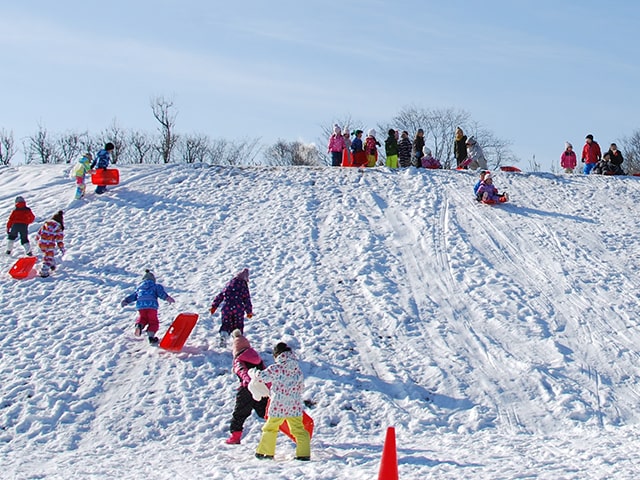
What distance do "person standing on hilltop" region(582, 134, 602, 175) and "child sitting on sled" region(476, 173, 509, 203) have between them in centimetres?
567

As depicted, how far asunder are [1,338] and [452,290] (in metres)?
8.73

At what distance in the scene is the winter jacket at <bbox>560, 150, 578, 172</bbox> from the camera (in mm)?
24094

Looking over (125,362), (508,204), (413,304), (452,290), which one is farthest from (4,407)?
(508,204)

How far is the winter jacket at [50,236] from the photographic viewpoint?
15.5m

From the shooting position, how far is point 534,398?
11.0 m

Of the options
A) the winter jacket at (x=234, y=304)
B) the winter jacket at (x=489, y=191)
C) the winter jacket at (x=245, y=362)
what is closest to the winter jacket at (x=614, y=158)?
the winter jacket at (x=489, y=191)

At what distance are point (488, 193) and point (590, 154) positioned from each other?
6.35 metres

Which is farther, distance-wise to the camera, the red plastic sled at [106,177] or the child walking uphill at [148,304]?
the red plastic sled at [106,177]

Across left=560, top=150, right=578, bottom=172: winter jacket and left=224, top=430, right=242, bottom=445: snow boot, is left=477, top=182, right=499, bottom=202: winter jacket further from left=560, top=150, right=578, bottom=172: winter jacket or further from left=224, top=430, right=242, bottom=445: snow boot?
left=224, top=430, right=242, bottom=445: snow boot

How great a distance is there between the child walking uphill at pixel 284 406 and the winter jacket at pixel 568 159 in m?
18.2

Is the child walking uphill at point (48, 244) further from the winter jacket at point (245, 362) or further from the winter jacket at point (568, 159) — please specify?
the winter jacket at point (568, 159)

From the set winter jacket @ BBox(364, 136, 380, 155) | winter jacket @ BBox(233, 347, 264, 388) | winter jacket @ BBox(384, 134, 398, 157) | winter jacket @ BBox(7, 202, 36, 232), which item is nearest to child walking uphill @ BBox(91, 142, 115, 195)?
winter jacket @ BBox(7, 202, 36, 232)

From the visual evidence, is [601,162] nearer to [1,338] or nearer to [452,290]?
[452,290]

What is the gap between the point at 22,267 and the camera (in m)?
15.5
